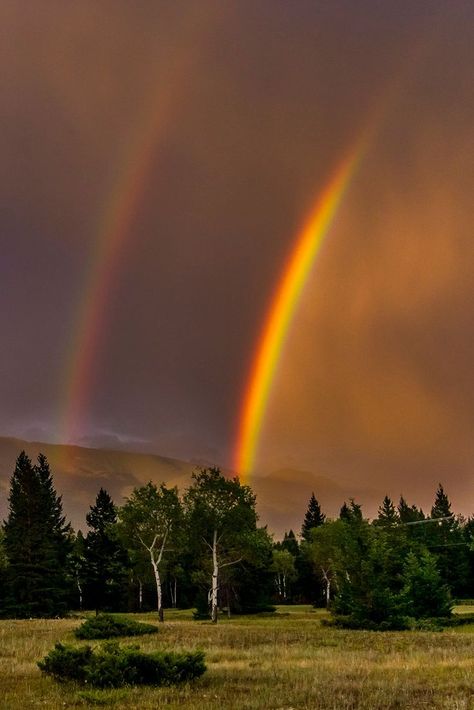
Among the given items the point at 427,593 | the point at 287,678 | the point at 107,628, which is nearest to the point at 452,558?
the point at 427,593

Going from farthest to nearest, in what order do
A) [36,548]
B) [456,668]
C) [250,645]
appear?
[36,548] < [250,645] < [456,668]

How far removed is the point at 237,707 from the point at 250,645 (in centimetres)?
1845

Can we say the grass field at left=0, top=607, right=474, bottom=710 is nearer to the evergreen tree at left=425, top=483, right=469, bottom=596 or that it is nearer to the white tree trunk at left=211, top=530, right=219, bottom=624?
the white tree trunk at left=211, top=530, right=219, bottom=624

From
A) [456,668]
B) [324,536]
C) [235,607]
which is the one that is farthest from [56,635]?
[324,536]

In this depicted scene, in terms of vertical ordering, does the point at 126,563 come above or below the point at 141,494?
below

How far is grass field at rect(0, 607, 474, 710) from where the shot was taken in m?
16.0

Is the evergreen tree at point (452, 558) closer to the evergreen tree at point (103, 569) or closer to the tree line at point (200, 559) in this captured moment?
the tree line at point (200, 559)

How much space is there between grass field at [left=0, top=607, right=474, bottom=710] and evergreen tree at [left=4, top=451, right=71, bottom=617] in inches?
1776

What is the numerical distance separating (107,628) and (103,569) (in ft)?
190

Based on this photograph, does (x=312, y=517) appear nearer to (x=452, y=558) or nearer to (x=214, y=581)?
(x=452, y=558)

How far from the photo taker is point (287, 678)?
20203 mm

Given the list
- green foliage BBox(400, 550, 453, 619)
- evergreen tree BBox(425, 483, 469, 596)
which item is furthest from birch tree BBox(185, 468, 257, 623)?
evergreen tree BBox(425, 483, 469, 596)

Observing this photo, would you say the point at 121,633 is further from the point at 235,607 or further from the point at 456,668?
the point at 235,607

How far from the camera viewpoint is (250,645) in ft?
106
